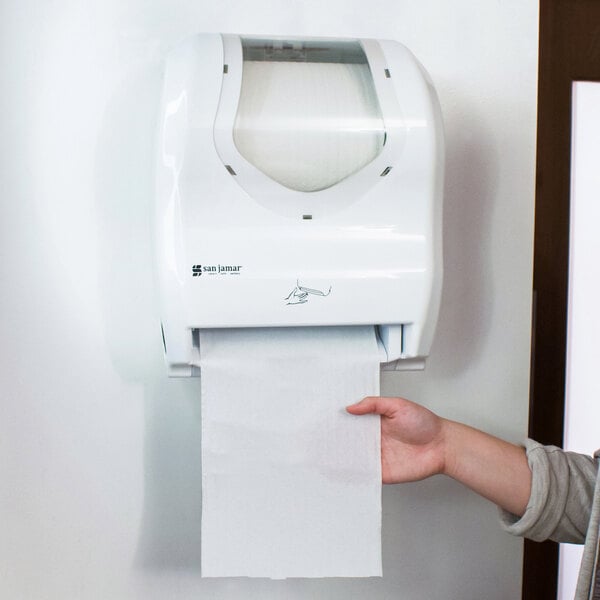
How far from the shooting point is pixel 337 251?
2.86 ft

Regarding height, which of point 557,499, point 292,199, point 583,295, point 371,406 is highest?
point 292,199

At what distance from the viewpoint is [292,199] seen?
0.88 meters

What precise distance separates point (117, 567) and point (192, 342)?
43 cm

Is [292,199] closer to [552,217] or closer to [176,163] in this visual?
[176,163]

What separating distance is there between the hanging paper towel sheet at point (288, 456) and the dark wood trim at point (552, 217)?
463 millimetres

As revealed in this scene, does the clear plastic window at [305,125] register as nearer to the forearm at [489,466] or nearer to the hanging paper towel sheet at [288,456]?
the hanging paper towel sheet at [288,456]

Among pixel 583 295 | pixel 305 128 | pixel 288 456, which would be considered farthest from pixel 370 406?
pixel 583 295

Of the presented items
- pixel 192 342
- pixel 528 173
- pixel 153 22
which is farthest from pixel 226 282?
pixel 528 173

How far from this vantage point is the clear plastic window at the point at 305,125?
2.89 feet

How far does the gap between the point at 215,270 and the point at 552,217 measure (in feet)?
2.14

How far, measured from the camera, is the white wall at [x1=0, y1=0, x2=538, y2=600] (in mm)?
1078

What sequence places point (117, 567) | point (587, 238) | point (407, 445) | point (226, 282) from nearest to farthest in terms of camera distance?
point (226, 282) < point (407, 445) < point (117, 567) < point (587, 238)

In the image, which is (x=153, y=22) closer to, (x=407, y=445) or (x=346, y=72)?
(x=346, y=72)

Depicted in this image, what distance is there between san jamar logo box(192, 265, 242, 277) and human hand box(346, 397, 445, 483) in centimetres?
28
